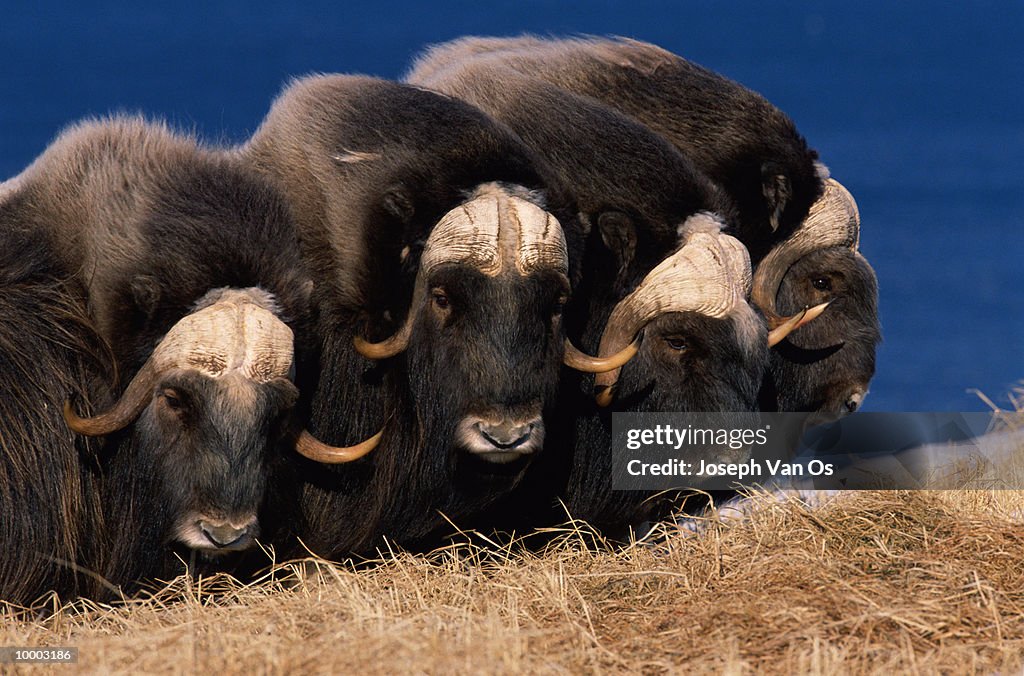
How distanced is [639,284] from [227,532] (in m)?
2.10

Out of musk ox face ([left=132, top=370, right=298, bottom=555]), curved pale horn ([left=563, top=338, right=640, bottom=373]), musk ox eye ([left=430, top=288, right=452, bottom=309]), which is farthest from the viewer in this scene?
curved pale horn ([left=563, top=338, right=640, bottom=373])

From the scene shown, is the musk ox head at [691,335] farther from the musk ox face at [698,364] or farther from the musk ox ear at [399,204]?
the musk ox ear at [399,204]

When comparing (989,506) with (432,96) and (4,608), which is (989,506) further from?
(4,608)

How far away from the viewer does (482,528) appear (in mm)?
6930

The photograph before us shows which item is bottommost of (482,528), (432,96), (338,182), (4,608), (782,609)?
(4,608)

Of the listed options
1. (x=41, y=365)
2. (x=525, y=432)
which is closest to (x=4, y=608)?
(x=41, y=365)

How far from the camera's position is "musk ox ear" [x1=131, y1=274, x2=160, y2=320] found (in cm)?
589

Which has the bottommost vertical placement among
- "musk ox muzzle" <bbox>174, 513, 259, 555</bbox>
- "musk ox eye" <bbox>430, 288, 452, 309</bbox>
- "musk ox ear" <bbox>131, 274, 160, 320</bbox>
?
"musk ox muzzle" <bbox>174, 513, 259, 555</bbox>

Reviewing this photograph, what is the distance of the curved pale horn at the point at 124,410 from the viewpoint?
586 centimetres

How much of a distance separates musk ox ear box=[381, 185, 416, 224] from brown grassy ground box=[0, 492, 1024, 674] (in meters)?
1.28

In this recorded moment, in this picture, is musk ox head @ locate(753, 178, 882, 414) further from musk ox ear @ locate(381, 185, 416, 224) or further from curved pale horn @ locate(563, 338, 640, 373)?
musk ox ear @ locate(381, 185, 416, 224)

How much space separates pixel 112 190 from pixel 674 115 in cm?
268

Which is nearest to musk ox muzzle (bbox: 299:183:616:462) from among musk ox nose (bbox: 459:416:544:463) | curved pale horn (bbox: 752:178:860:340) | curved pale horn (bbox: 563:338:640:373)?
musk ox nose (bbox: 459:416:544:463)

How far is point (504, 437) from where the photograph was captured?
20.1 ft
